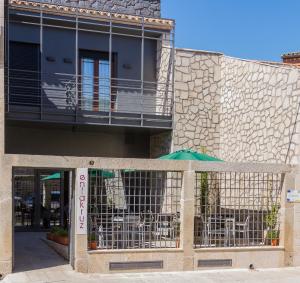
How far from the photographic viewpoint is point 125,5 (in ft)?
56.7

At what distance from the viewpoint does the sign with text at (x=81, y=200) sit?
9.91 metres

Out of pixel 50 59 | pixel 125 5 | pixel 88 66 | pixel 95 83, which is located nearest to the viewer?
pixel 50 59

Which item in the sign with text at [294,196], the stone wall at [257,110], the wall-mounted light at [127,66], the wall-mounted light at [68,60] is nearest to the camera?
the sign with text at [294,196]

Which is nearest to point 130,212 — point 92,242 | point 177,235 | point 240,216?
point 92,242

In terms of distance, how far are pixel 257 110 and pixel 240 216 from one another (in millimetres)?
3692

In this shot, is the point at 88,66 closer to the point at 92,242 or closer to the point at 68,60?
the point at 68,60

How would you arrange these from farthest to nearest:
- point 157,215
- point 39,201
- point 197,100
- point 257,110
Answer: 1. point 39,201
2. point 197,100
3. point 257,110
4. point 157,215

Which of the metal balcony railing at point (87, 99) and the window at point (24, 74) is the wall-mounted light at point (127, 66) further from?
the window at point (24, 74)

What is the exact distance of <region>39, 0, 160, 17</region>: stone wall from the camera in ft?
55.0

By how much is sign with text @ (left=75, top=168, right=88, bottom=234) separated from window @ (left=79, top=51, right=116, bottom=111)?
5.71m

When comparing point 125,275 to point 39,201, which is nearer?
point 125,275

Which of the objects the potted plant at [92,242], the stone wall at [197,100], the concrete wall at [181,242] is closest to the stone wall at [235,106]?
the stone wall at [197,100]

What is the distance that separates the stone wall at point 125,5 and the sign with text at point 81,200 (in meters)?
8.45

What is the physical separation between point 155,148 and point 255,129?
14.0 feet
